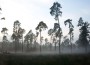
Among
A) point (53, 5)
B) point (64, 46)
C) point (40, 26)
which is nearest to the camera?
point (53, 5)

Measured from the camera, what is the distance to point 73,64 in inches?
1239

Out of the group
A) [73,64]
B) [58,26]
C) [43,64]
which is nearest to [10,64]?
[43,64]

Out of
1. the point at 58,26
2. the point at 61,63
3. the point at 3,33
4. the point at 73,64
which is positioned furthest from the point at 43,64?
the point at 3,33

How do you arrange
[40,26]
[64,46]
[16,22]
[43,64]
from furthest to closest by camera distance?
[64,46]
[16,22]
[40,26]
[43,64]

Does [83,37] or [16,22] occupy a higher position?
[16,22]

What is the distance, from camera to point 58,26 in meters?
60.0

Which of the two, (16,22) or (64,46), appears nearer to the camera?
(16,22)

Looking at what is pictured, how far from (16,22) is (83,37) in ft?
105

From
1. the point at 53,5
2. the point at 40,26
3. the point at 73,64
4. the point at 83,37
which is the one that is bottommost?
the point at 73,64

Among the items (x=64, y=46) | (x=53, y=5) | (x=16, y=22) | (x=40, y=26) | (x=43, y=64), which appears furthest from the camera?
(x=64, y=46)

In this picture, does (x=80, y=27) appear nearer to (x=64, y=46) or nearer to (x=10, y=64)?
(x=10, y=64)

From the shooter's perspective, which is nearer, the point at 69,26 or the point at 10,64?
the point at 10,64

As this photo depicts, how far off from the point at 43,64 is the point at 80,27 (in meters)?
55.4

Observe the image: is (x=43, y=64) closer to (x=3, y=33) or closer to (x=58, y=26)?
(x=58, y=26)
